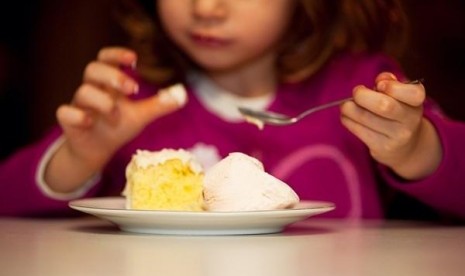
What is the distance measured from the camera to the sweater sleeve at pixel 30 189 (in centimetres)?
123

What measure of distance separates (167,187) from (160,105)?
32 centimetres

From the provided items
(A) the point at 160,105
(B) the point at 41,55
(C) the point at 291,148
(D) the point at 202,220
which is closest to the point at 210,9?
(A) the point at 160,105

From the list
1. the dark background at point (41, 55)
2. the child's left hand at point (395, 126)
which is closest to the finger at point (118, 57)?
the child's left hand at point (395, 126)

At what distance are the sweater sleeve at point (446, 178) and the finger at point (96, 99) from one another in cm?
36

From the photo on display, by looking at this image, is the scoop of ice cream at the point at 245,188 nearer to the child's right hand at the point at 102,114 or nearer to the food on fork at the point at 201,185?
the food on fork at the point at 201,185

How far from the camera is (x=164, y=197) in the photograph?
0.91 meters

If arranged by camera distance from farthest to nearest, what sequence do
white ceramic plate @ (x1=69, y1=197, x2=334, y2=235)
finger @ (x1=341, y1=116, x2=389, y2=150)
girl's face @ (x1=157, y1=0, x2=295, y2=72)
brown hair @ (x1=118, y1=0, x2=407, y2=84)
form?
brown hair @ (x1=118, y1=0, x2=407, y2=84)
girl's face @ (x1=157, y1=0, x2=295, y2=72)
finger @ (x1=341, y1=116, x2=389, y2=150)
white ceramic plate @ (x1=69, y1=197, x2=334, y2=235)

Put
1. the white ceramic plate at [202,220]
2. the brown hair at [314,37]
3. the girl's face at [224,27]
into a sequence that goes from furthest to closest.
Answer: the brown hair at [314,37]
the girl's face at [224,27]
the white ceramic plate at [202,220]

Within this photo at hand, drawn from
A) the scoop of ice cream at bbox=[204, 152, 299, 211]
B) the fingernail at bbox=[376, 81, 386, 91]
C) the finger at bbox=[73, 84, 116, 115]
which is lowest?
the scoop of ice cream at bbox=[204, 152, 299, 211]

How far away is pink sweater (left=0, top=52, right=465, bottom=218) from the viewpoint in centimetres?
127

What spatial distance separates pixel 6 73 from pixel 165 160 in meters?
1.23

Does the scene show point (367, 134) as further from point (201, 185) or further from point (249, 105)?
point (249, 105)

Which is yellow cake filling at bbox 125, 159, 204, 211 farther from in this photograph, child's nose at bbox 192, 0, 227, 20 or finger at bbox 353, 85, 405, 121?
child's nose at bbox 192, 0, 227, 20

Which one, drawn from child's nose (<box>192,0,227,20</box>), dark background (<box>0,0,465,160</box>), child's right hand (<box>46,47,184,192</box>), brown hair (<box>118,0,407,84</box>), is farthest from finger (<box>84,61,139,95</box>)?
dark background (<box>0,0,465,160</box>)
